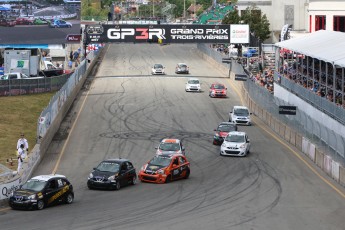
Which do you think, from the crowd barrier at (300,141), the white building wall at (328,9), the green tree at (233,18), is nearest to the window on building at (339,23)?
the white building wall at (328,9)

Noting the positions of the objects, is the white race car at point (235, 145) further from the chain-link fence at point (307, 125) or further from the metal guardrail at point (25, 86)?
the metal guardrail at point (25, 86)

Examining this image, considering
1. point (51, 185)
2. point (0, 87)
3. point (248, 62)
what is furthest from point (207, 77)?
point (51, 185)

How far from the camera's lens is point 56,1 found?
83500 mm

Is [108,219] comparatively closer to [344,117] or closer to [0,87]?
[344,117]

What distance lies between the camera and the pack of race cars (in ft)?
108

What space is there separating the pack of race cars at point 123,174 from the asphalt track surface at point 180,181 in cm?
41

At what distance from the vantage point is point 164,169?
3978 cm

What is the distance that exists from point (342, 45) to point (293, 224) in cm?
2830

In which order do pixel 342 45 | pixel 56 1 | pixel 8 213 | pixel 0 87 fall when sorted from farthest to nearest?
pixel 56 1 < pixel 0 87 < pixel 342 45 < pixel 8 213

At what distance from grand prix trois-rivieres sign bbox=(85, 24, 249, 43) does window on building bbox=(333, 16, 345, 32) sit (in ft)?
29.0

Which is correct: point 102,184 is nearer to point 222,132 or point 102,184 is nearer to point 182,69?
point 222,132

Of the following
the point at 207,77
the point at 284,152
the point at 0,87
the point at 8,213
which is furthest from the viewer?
the point at 207,77

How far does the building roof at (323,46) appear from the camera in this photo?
51250mm

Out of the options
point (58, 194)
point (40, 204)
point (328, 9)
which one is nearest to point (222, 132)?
point (58, 194)
